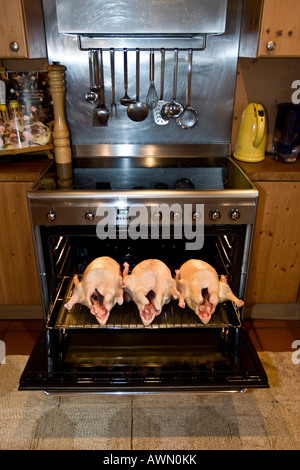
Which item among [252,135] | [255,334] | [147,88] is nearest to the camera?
[252,135]

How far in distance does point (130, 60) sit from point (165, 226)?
965 mm

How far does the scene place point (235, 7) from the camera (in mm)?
1987

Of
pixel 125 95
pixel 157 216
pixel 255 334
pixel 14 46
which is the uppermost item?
pixel 14 46

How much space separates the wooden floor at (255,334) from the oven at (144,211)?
1.89 feet

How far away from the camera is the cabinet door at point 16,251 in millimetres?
1938

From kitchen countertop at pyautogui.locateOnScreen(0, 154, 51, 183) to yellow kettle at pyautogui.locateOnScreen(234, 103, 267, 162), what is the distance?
1.01m

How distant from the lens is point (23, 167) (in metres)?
1.95

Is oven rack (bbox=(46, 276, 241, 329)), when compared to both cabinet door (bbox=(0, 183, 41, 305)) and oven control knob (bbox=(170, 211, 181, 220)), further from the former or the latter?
cabinet door (bbox=(0, 183, 41, 305))

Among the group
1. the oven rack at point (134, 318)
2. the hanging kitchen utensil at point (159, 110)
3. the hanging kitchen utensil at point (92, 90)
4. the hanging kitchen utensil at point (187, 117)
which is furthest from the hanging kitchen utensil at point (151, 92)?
the oven rack at point (134, 318)

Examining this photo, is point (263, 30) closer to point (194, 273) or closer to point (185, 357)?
point (194, 273)

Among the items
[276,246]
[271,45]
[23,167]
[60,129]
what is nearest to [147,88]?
[60,129]

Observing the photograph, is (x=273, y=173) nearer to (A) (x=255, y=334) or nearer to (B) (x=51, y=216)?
(A) (x=255, y=334)

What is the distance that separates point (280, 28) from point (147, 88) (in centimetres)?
71

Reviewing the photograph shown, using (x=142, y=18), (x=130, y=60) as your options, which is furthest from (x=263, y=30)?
(x=130, y=60)
